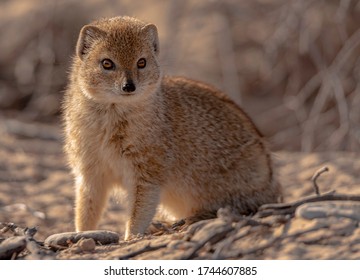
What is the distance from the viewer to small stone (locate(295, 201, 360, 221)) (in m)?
3.27

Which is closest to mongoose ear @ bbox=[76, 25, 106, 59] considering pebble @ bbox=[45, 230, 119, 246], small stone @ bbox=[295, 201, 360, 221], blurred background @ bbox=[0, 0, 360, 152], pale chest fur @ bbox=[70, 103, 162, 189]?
pale chest fur @ bbox=[70, 103, 162, 189]

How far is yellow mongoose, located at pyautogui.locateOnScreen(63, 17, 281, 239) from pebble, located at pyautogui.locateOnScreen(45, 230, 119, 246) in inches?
14.0

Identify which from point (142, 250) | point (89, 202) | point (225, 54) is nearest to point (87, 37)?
point (89, 202)

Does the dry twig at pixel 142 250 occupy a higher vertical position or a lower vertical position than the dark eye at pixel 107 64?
lower

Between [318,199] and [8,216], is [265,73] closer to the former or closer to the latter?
[8,216]

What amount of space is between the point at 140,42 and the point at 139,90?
1.14 feet

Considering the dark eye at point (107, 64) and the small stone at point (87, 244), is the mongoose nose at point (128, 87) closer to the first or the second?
the dark eye at point (107, 64)

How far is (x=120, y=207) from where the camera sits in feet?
20.2

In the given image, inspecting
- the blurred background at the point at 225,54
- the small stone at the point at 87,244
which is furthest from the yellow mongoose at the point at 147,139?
the blurred background at the point at 225,54

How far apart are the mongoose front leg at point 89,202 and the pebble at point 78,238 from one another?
665mm

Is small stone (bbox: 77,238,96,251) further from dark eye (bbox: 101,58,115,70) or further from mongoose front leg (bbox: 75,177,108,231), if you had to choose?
dark eye (bbox: 101,58,115,70)

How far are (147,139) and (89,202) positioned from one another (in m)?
0.58

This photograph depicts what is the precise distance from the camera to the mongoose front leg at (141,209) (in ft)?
13.6

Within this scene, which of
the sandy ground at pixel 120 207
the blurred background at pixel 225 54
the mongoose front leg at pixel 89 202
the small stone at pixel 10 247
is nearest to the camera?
the sandy ground at pixel 120 207
